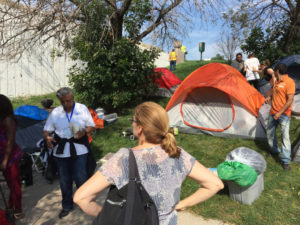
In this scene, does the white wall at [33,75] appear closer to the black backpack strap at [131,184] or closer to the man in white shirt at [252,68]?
the man in white shirt at [252,68]

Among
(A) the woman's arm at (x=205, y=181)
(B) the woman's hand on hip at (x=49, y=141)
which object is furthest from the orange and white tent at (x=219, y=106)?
(A) the woman's arm at (x=205, y=181)

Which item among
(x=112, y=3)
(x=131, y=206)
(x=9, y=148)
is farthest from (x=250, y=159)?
(x=112, y=3)

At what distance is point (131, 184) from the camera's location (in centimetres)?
126

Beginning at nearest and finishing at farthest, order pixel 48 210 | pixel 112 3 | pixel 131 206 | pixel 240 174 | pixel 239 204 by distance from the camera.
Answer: pixel 131 206 < pixel 240 174 < pixel 239 204 < pixel 48 210 < pixel 112 3

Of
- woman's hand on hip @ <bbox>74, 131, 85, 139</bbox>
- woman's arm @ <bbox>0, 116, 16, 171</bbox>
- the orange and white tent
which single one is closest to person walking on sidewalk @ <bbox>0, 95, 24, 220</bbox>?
woman's arm @ <bbox>0, 116, 16, 171</bbox>

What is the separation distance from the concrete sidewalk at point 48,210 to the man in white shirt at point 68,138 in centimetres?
42

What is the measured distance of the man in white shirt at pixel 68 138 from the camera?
2900 mm

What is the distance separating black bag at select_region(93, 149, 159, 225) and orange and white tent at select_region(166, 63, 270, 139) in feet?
15.9

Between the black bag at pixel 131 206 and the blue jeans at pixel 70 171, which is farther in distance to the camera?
the blue jeans at pixel 70 171

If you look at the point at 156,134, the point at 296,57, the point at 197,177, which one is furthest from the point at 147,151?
the point at 296,57

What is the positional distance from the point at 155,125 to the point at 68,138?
185 cm

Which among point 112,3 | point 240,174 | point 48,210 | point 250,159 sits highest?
point 112,3

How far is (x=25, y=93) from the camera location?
9.94m

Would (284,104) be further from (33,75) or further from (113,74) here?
(33,75)
